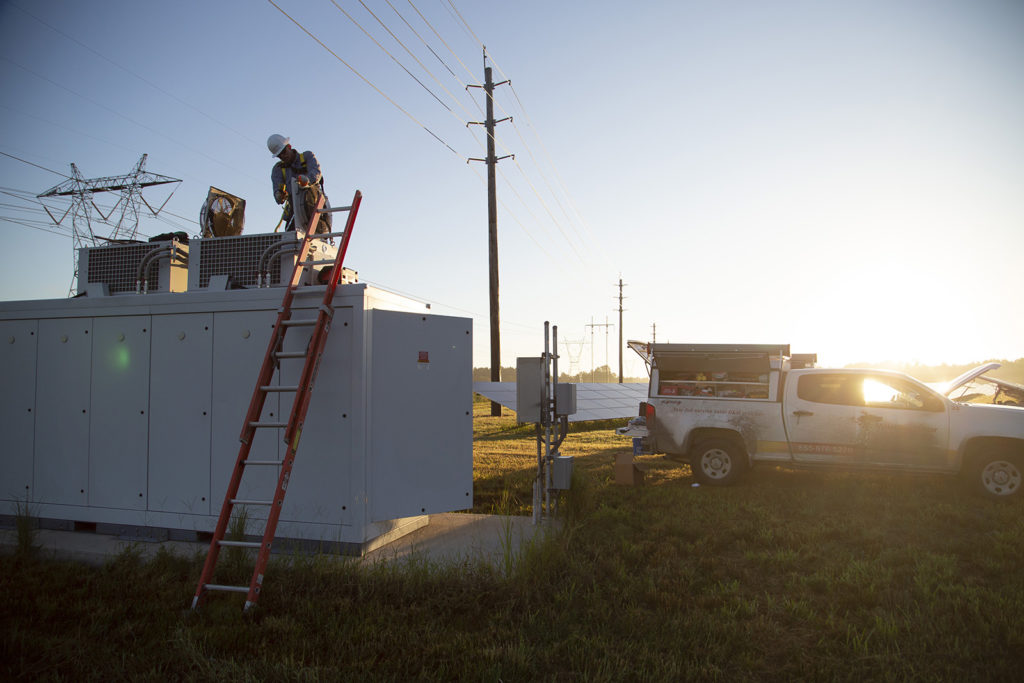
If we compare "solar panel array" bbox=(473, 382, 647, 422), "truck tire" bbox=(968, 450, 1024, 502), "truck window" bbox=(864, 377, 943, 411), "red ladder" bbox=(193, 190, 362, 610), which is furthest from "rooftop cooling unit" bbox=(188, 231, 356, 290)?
"solar panel array" bbox=(473, 382, 647, 422)

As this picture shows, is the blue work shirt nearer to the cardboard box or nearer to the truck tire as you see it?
the cardboard box

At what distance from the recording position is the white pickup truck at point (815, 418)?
7.92 metres

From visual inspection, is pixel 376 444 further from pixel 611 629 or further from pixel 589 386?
pixel 589 386

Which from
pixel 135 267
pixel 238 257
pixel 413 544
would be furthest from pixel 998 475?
pixel 135 267

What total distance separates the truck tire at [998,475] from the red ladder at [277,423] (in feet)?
A: 27.9

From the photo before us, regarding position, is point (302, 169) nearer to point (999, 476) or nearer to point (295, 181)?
point (295, 181)

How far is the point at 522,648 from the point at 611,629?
28.9 inches

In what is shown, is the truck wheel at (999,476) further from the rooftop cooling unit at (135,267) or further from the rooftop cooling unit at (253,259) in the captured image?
the rooftop cooling unit at (135,267)

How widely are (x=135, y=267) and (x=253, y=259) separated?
1.68 metres

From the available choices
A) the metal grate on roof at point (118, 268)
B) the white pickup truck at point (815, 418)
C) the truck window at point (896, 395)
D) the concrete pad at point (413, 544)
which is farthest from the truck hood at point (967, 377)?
the metal grate on roof at point (118, 268)

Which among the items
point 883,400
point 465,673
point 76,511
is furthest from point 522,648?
point 883,400

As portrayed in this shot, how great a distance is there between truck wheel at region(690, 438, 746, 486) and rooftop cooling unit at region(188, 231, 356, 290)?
5.83 metres

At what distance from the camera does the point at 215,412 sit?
5969 millimetres

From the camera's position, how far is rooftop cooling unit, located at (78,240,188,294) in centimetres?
681
